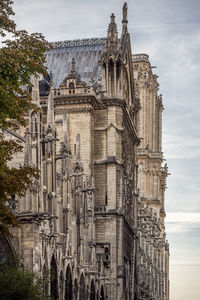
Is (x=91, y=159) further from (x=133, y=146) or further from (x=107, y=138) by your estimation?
(x=133, y=146)

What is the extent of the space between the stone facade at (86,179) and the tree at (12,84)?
37.0 ft

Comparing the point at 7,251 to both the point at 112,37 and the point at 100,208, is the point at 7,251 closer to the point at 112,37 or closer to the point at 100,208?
the point at 100,208

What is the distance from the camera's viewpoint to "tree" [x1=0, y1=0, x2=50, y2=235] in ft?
114

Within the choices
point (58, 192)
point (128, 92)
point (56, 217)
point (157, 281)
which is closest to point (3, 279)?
point (56, 217)

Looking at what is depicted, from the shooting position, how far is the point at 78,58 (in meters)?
88.1

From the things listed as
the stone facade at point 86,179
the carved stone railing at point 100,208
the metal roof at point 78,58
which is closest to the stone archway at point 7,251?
the stone facade at point 86,179

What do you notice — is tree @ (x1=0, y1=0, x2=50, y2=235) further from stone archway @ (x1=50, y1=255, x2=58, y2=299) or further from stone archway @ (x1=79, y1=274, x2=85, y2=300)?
stone archway @ (x1=79, y1=274, x2=85, y2=300)

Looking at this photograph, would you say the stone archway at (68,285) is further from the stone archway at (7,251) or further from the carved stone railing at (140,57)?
the carved stone railing at (140,57)

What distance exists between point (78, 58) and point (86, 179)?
68.1 ft

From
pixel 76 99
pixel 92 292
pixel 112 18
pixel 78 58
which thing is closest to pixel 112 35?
pixel 112 18

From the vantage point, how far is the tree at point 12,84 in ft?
114

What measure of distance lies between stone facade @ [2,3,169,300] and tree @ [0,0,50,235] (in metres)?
11.3

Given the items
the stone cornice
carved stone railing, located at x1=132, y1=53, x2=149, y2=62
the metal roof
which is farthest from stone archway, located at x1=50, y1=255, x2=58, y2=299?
carved stone railing, located at x1=132, y1=53, x2=149, y2=62

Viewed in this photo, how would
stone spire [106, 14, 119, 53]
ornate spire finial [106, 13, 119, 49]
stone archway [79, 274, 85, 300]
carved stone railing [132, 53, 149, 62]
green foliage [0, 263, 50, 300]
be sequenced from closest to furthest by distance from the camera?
green foliage [0, 263, 50, 300], stone archway [79, 274, 85, 300], stone spire [106, 14, 119, 53], ornate spire finial [106, 13, 119, 49], carved stone railing [132, 53, 149, 62]
